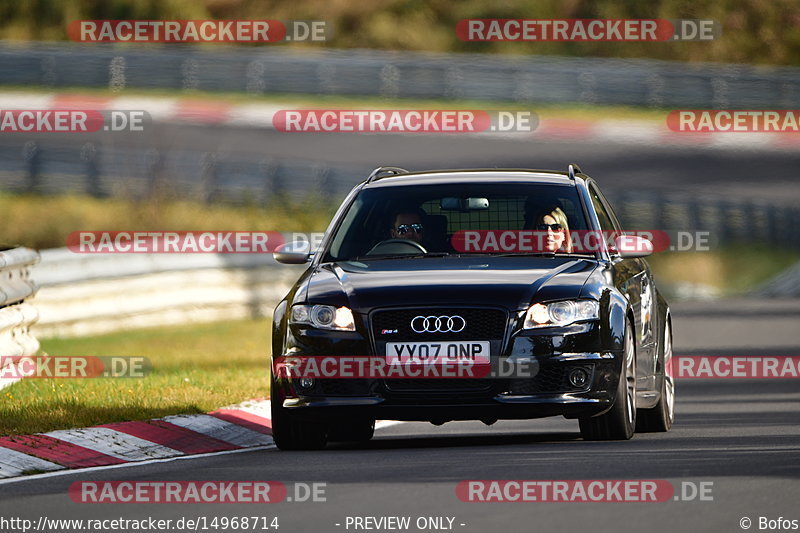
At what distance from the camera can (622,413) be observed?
11.4m

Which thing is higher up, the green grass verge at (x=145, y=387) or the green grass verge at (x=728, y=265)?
the green grass verge at (x=728, y=265)

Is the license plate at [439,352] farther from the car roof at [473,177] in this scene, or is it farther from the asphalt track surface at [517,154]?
the asphalt track surface at [517,154]

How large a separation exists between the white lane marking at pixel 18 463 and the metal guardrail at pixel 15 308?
10.2ft

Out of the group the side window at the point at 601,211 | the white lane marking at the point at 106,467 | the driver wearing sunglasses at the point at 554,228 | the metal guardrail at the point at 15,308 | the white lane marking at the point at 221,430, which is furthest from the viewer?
the metal guardrail at the point at 15,308

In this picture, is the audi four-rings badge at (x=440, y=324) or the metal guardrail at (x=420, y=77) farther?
the metal guardrail at (x=420, y=77)

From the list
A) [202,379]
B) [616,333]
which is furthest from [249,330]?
[616,333]

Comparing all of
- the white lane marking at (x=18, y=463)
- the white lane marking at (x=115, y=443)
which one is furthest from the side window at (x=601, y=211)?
the white lane marking at (x=18, y=463)

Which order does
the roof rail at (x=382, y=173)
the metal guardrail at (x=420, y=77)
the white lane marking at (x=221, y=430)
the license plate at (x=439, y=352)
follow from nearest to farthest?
the license plate at (x=439, y=352)
the white lane marking at (x=221, y=430)
the roof rail at (x=382, y=173)
the metal guardrail at (x=420, y=77)

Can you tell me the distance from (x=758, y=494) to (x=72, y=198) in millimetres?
22707

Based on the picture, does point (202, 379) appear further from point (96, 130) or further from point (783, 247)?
point (96, 130)

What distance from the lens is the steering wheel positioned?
1208cm

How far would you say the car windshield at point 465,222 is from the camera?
1210cm

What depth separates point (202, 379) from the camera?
50.0 feet

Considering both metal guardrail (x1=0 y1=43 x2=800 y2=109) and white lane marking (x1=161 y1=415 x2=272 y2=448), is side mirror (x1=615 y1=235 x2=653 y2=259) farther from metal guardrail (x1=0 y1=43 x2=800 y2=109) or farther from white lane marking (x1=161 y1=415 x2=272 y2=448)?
metal guardrail (x1=0 y1=43 x2=800 y2=109)
